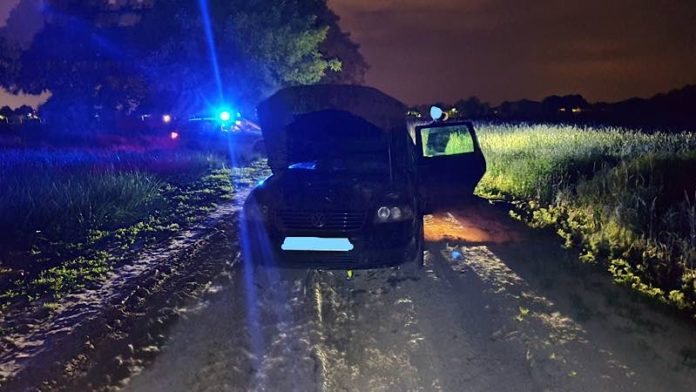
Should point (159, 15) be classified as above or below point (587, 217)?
above

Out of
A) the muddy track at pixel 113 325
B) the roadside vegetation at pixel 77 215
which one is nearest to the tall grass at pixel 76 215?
the roadside vegetation at pixel 77 215

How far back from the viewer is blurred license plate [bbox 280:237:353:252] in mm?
4738

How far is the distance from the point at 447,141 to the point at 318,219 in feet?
11.7

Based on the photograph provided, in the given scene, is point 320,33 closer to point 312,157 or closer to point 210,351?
point 312,157

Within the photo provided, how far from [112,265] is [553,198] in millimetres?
7292

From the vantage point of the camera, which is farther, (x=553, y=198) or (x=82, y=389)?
(x=553, y=198)

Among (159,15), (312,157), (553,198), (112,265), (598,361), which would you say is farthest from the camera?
(159,15)

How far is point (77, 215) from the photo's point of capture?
7305 mm

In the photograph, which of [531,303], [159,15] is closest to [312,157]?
[531,303]

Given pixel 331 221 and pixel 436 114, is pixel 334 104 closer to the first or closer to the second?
pixel 436 114

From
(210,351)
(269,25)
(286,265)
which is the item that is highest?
(269,25)

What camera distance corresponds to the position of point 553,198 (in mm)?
9078

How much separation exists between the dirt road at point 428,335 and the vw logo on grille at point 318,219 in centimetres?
71

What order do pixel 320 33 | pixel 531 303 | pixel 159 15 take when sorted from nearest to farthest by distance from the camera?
pixel 531 303, pixel 159 15, pixel 320 33
